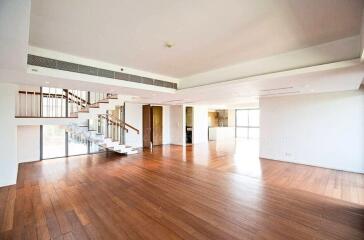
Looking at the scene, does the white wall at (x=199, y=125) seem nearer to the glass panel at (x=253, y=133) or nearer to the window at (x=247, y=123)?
the window at (x=247, y=123)

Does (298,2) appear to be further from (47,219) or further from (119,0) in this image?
(47,219)

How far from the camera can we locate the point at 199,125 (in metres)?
11.4

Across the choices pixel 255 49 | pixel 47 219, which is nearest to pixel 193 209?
pixel 47 219

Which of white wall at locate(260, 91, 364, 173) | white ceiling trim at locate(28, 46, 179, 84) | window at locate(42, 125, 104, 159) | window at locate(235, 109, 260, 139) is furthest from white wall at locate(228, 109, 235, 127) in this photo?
window at locate(42, 125, 104, 159)

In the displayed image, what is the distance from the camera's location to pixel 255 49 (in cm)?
345

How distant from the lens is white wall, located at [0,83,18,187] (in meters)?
4.21

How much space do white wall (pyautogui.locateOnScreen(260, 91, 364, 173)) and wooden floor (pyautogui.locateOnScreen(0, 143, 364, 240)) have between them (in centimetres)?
63

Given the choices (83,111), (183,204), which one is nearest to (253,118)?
(83,111)

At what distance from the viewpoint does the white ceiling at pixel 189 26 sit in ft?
7.13

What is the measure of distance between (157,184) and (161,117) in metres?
6.70

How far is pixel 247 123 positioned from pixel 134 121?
29.3ft

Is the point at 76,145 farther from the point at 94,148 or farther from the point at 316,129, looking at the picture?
the point at 316,129

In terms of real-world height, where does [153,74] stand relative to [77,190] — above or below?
above

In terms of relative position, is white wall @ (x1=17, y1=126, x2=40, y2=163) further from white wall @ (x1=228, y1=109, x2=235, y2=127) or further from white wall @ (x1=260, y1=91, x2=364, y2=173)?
white wall @ (x1=228, y1=109, x2=235, y2=127)
